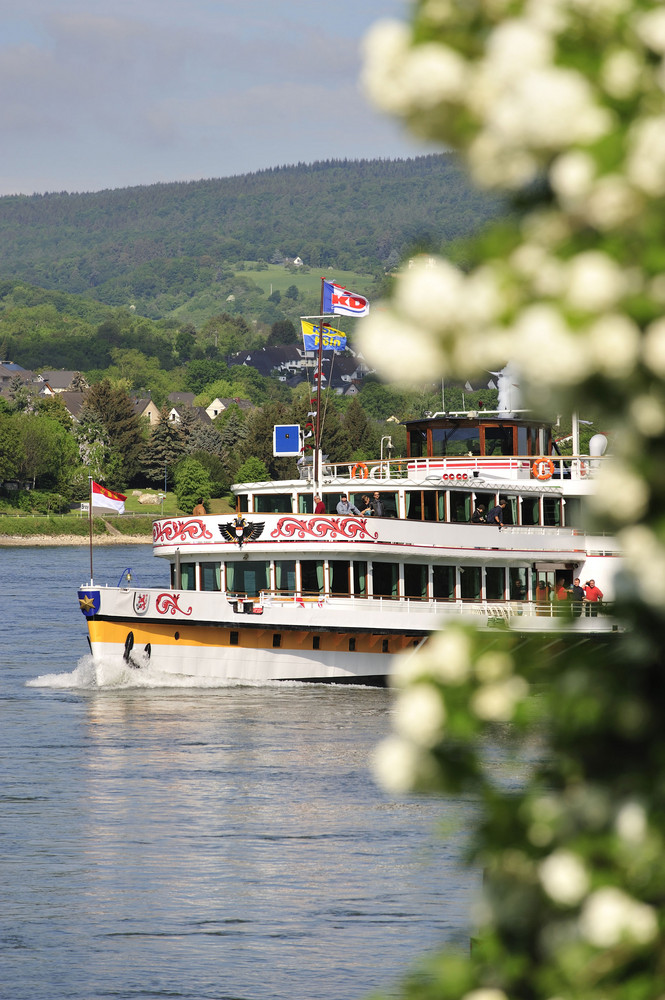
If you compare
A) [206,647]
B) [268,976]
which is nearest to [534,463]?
[206,647]

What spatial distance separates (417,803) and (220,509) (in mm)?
104346

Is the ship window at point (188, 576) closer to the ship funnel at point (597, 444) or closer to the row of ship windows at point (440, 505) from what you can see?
the row of ship windows at point (440, 505)

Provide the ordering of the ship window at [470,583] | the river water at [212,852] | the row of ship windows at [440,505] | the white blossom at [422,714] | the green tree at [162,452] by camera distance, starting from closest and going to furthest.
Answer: the white blossom at [422,714] → the river water at [212,852] → the row of ship windows at [440,505] → the ship window at [470,583] → the green tree at [162,452]

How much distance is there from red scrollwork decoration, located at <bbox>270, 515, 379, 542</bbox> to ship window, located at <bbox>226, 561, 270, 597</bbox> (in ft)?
4.92

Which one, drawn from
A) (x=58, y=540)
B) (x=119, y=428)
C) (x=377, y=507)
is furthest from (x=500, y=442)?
(x=119, y=428)

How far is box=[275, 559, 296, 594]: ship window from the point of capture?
30.6 metres

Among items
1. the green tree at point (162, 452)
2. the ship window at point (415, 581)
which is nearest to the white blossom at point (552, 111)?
the ship window at point (415, 581)

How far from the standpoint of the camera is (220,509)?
12412 cm

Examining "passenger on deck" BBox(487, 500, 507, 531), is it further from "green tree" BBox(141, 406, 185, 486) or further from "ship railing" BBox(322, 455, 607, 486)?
"green tree" BBox(141, 406, 185, 486)

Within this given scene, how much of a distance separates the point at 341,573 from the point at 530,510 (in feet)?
15.3

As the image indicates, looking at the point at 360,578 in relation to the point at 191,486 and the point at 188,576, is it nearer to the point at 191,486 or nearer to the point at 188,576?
the point at 188,576

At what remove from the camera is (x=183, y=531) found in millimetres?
30500

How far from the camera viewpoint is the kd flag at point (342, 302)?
32.8 meters

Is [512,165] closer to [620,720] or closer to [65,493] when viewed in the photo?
[620,720]
